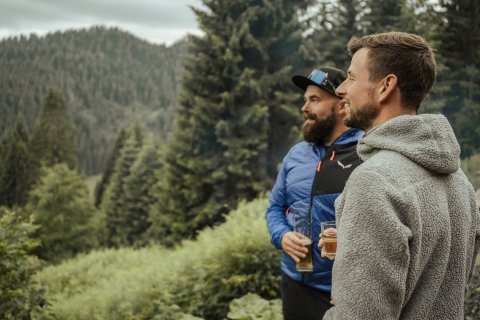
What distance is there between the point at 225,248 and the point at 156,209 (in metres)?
14.5

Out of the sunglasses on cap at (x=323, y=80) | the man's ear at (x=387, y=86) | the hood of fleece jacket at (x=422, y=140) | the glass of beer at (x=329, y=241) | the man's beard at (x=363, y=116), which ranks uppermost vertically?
the sunglasses on cap at (x=323, y=80)

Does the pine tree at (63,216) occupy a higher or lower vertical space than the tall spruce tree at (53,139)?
lower

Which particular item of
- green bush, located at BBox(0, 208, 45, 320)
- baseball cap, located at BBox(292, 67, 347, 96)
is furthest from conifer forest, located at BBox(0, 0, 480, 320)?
baseball cap, located at BBox(292, 67, 347, 96)

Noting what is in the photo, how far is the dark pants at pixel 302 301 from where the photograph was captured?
2797mm

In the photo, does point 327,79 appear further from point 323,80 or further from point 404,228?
point 404,228

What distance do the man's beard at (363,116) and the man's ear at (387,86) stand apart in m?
0.05

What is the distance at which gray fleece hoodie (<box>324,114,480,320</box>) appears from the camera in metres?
1.30

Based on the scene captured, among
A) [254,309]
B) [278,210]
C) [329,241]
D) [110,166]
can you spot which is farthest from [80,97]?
[329,241]

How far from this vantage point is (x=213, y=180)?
18000mm

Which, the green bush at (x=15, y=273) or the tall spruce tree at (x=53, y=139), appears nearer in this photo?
the green bush at (x=15, y=273)

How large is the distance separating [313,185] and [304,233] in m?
0.31

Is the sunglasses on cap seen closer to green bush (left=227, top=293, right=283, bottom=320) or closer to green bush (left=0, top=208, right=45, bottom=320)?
green bush (left=227, top=293, right=283, bottom=320)

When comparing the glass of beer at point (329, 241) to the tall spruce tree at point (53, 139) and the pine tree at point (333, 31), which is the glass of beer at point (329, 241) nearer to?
the pine tree at point (333, 31)

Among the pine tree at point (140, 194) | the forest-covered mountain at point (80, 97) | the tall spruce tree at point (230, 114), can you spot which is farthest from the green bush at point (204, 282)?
the forest-covered mountain at point (80, 97)
